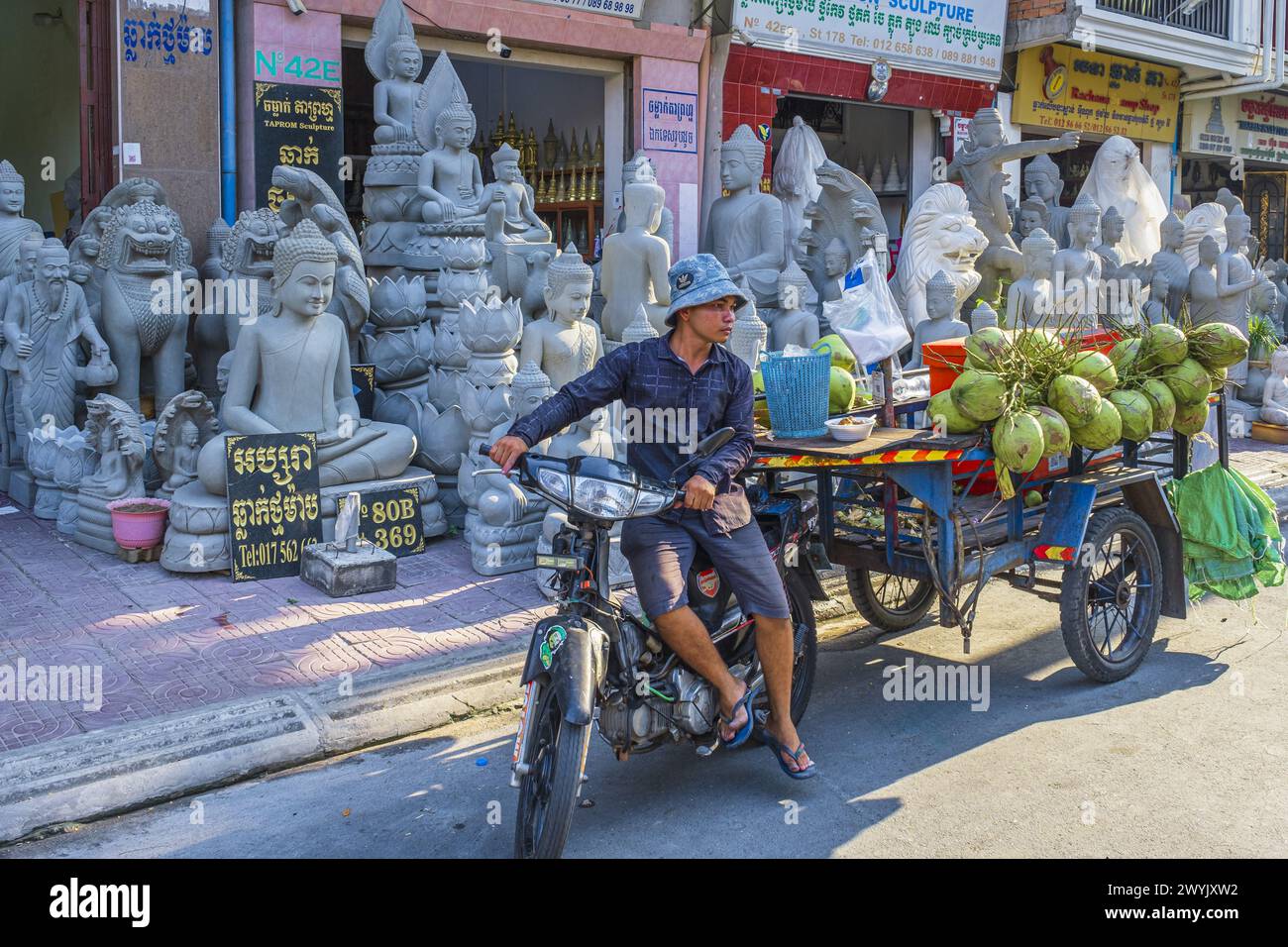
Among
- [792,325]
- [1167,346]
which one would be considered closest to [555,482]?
[1167,346]

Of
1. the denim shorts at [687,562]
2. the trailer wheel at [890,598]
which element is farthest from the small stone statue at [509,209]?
the denim shorts at [687,562]

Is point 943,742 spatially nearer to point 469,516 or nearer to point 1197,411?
point 1197,411

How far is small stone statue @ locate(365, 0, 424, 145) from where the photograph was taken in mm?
10703

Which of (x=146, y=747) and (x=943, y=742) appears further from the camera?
(x=943, y=742)

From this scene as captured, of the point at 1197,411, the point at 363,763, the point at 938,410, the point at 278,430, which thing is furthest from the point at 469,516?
the point at 1197,411

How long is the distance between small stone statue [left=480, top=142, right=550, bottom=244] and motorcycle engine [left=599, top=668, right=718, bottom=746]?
6364mm

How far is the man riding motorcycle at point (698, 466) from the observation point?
4.11 metres

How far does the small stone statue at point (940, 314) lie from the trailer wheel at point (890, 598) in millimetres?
3605

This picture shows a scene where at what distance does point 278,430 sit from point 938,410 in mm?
3918

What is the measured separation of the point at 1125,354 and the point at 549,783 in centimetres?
342

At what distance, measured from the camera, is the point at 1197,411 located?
568 centimetres

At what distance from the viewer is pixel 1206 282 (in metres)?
12.6

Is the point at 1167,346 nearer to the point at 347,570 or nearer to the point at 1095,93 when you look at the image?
the point at 347,570

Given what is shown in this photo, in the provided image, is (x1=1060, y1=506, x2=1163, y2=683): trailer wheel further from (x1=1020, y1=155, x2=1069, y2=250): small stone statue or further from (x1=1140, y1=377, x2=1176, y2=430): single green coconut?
(x1=1020, y1=155, x2=1069, y2=250): small stone statue
